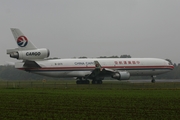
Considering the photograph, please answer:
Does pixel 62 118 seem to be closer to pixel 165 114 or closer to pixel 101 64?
pixel 165 114

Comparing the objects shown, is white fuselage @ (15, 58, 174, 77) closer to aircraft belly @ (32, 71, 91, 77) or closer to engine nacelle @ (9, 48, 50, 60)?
aircraft belly @ (32, 71, 91, 77)

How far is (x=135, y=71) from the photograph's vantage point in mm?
57625

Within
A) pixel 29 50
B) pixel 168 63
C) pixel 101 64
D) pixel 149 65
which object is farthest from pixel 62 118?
pixel 168 63

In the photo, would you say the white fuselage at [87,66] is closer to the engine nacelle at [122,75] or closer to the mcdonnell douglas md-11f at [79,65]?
the mcdonnell douglas md-11f at [79,65]

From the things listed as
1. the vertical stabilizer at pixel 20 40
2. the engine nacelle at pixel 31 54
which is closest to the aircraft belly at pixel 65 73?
the engine nacelle at pixel 31 54

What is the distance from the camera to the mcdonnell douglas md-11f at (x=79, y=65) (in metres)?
51.1

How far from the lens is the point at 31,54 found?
51.4m

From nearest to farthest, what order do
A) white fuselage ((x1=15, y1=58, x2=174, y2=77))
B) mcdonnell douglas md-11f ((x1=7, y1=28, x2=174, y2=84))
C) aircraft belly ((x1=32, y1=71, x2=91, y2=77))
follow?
mcdonnell douglas md-11f ((x1=7, y1=28, x2=174, y2=84)), white fuselage ((x1=15, y1=58, x2=174, y2=77)), aircraft belly ((x1=32, y1=71, x2=91, y2=77))

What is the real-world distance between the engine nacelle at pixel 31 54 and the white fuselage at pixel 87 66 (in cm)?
105

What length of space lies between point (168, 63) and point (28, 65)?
24.5 metres

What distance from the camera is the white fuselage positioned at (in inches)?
2095

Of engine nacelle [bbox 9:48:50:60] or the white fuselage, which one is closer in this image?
engine nacelle [bbox 9:48:50:60]

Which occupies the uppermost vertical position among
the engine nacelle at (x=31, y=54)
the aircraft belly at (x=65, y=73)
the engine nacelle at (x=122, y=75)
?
the engine nacelle at (x=31, y=54)

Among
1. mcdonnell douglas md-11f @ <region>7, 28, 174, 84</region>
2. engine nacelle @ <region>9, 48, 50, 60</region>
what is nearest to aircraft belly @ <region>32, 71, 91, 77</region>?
mcdonnell douglas md-11f @ <region>7, 28, 174, 84</region>
